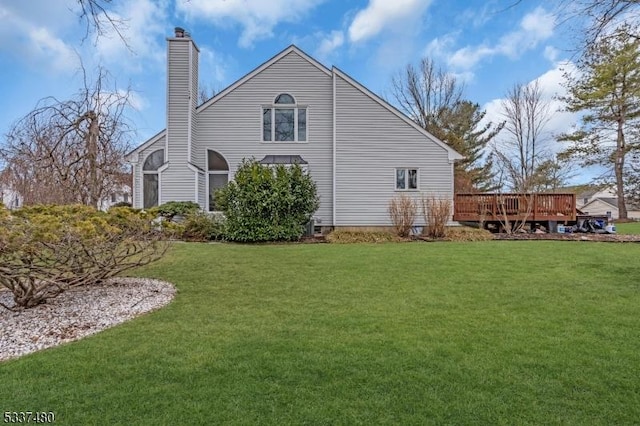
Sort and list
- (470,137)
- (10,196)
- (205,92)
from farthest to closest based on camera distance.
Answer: (205,92) < (470,137) < (10,196)

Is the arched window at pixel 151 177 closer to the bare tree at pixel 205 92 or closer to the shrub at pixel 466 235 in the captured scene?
the shrub at pixel 466 235

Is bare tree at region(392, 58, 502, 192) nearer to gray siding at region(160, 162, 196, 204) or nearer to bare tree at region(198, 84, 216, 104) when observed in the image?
bare tree at region(198, 84, 216, 104)

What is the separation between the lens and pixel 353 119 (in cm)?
1555

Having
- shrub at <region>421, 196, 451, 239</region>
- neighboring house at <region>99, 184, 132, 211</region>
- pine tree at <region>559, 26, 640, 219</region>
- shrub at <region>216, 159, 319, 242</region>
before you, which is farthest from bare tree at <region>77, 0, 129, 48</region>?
pine tree at <region>559, 26, 640, 219</region>

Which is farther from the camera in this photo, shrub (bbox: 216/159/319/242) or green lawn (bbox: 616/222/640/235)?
green lawn (bbox: 616/222/640/235)

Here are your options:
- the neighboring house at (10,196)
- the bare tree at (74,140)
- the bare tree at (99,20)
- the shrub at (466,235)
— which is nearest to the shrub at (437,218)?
the shrub at (466,235)

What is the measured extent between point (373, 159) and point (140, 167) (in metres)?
A: 9.14

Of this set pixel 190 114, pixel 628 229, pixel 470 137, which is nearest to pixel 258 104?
pixel 190 114

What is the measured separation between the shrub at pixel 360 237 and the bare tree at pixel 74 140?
8.79 meters

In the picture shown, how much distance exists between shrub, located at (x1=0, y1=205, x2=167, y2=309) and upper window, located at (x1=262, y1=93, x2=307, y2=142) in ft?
33.6

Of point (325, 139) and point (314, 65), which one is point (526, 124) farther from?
point (314, 65)

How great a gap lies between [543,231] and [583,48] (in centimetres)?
1067

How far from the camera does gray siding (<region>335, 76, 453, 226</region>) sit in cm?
1554

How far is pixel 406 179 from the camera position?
620 inches
